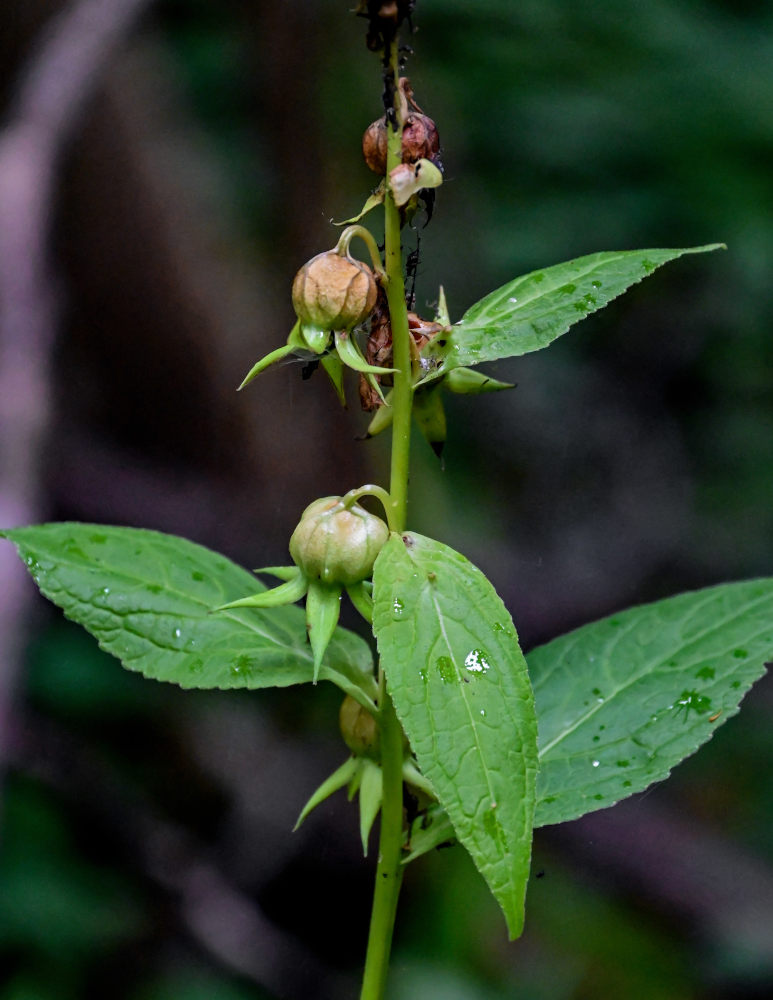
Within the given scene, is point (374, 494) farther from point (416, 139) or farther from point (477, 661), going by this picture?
point (416, 139)

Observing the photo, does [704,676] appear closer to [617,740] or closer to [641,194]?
[617,740]

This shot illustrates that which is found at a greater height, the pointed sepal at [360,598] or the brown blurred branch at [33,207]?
the brown blurred branch at [33,207]

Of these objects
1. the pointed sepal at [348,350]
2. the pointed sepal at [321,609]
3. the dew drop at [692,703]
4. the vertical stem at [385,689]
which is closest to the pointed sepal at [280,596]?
the pointed sepal at [321,609]

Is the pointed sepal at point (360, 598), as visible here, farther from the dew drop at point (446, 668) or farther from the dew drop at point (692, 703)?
the dew drop at point (692, 703)

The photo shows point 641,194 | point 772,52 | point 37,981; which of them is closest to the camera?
point 37,981

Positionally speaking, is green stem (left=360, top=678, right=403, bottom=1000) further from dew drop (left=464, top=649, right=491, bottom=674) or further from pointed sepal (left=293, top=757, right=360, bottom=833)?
dew drop (left=464, top=649, right=491, bottom=674)

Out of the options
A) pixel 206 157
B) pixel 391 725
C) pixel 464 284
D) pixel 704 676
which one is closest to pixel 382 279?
pixel 391 725

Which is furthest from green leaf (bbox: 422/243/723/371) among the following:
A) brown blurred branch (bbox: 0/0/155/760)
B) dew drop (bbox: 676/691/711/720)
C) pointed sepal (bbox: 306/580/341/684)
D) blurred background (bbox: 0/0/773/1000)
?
brown blurred branch (bbox: 0/0/155/760)
